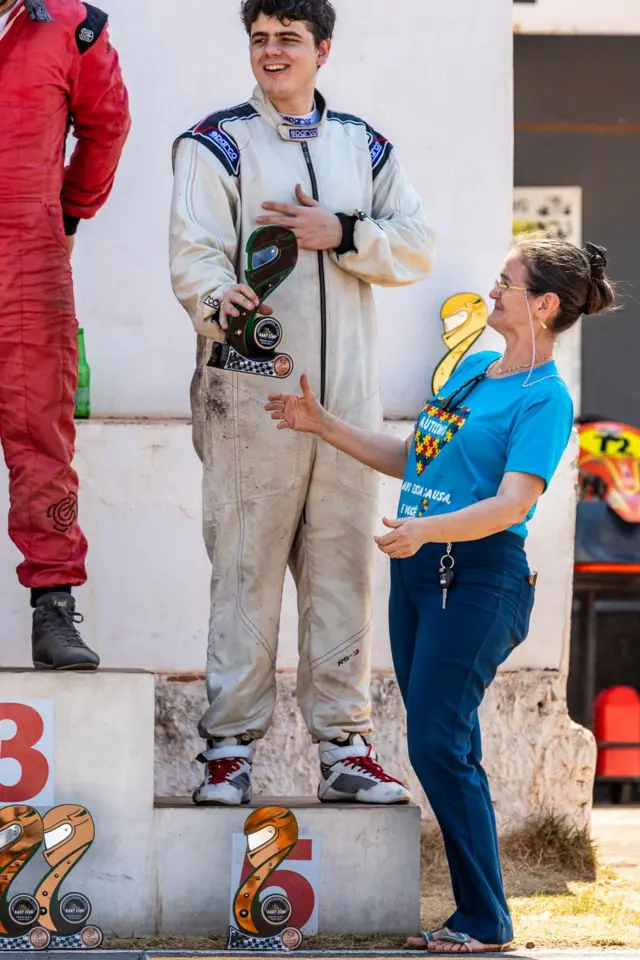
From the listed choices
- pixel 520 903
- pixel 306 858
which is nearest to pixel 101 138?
pixel 306 858

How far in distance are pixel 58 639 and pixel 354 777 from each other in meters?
0.75

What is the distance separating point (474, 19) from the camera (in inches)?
200

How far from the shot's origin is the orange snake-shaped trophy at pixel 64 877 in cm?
319

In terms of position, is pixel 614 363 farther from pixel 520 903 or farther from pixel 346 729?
pixel 346 729

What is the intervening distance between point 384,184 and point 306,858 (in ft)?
5.16

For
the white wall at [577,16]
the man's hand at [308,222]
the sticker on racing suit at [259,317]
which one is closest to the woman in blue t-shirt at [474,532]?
the sticker on racing suit at [259,317]

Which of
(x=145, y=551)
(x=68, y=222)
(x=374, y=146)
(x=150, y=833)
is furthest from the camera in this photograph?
(x=145, y=551)

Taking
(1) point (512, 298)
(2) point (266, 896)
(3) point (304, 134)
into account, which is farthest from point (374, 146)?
(2) point (266, 896)

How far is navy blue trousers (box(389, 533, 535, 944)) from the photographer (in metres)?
3.19

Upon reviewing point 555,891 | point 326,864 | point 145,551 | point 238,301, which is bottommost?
point 555,891

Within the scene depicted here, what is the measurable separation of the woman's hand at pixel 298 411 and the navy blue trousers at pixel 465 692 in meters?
0.39

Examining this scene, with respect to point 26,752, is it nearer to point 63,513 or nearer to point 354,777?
point 63,513

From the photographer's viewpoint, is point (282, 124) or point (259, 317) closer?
point (259, 317)

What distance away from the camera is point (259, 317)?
10.8 feet
